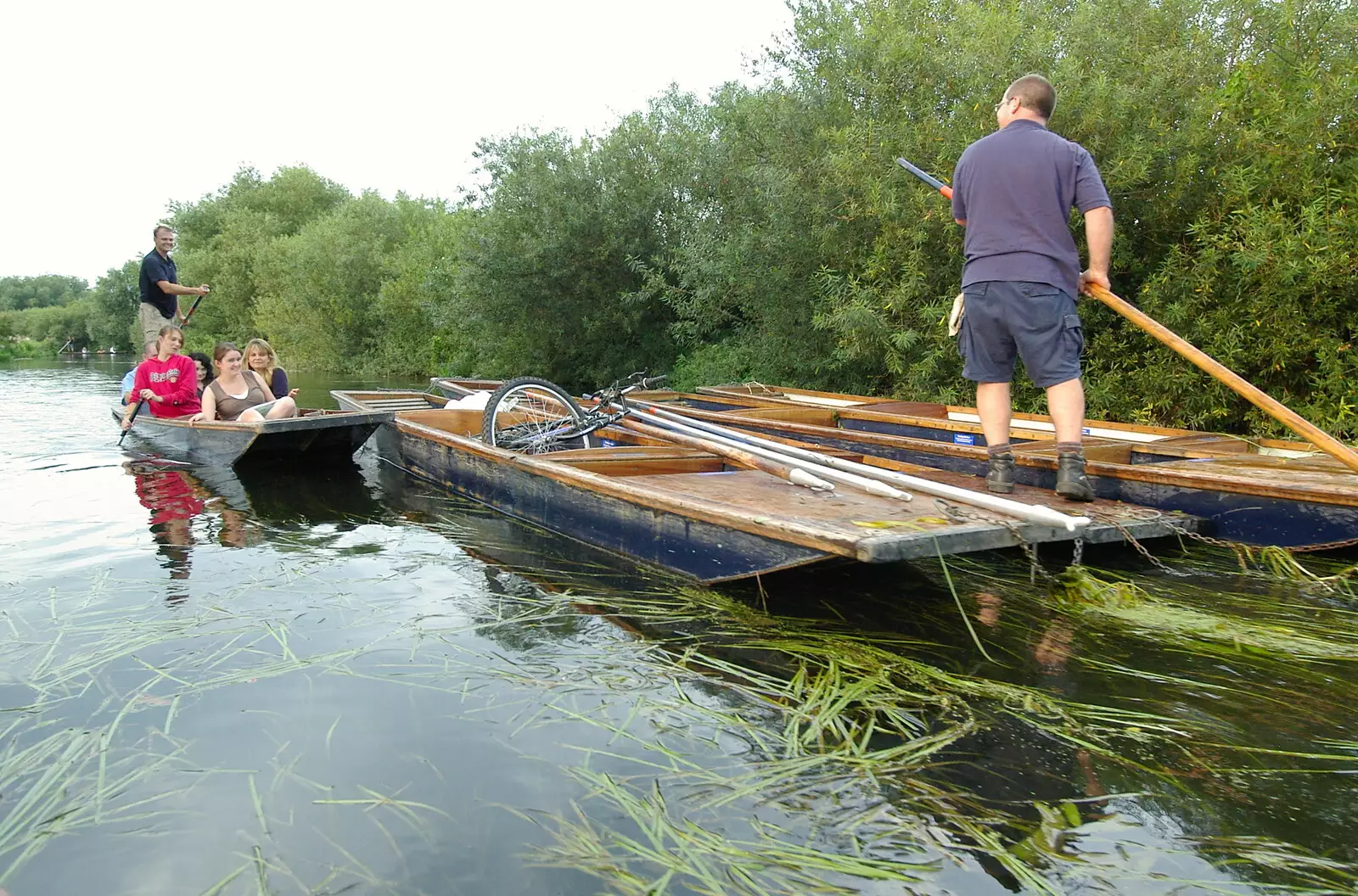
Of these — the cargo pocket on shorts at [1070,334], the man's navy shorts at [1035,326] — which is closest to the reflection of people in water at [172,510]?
the man's navy shorts at [1035,326]

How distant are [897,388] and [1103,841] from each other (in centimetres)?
788

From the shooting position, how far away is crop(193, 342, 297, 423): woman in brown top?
7.65 meters

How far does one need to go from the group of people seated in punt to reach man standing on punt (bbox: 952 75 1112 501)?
19.9 feet

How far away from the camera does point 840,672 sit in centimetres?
297

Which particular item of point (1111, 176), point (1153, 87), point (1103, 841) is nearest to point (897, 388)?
point (1111, 176)

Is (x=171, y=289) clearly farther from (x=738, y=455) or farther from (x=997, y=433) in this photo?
(x=997, y=433)

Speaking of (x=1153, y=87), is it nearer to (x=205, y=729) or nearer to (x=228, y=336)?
(x=205, y=729)

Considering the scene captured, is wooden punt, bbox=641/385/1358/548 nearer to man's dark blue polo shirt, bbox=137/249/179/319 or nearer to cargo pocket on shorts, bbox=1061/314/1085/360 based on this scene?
cargo pocket on shorts, bbox=1061/314/1085/360

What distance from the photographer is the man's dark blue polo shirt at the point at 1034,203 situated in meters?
3.80

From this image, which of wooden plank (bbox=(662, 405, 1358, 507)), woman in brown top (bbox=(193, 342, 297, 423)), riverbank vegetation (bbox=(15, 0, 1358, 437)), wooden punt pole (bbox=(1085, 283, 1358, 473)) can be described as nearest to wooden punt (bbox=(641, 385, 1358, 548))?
wooden plank (bbox=(662, 405, 1358, 507))

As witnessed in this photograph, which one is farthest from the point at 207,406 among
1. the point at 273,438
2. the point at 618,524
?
the point at 618,524

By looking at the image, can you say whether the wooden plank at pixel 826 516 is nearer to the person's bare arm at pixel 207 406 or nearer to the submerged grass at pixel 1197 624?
the submerged grass at pixel 1197 624

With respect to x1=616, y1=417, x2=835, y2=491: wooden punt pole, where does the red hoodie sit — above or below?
above

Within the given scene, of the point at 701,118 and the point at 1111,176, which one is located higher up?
the point at 701,118
